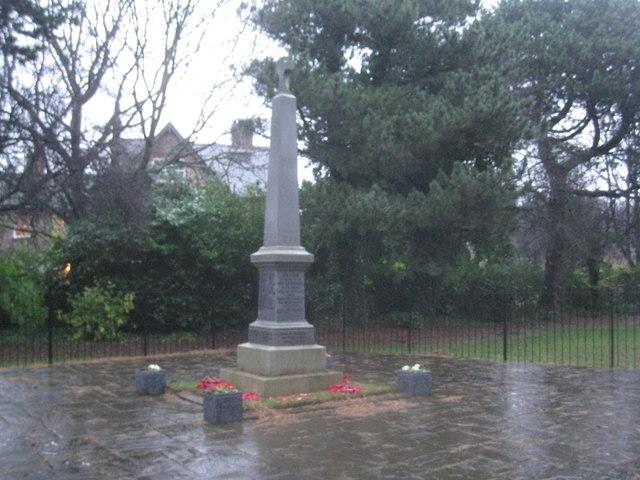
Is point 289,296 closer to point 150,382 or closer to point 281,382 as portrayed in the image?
point 281,382

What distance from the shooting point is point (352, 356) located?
15.4 metres

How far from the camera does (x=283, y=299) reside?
1012cm

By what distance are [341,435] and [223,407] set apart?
152cm

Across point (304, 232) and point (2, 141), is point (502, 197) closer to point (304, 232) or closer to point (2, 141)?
point (304, 232)

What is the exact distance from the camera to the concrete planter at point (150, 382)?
399 inches

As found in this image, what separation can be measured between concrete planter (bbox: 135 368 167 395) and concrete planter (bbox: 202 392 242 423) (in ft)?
7.06

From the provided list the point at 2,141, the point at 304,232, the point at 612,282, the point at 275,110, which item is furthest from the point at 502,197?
the point at 612,282

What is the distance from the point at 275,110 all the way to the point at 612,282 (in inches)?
1085

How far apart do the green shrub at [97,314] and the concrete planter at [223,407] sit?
403 inches

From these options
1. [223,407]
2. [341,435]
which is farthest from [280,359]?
[341,435]

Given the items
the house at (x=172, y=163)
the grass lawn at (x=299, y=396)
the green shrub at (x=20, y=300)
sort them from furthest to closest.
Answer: the house at (x=172, y=163)
the green shrub at (x=20, y=300)
the grass lawn at (x=299, y=396)

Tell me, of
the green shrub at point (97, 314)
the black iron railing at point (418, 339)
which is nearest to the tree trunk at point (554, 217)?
the black iron railing at point (418, 339)

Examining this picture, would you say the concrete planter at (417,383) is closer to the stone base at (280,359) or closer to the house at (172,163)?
the stone base at (280,359)

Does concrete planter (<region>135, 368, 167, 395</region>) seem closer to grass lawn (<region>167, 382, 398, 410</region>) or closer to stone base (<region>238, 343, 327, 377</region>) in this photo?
grass lawn (<region>167, 382, 398, 410</region>)
